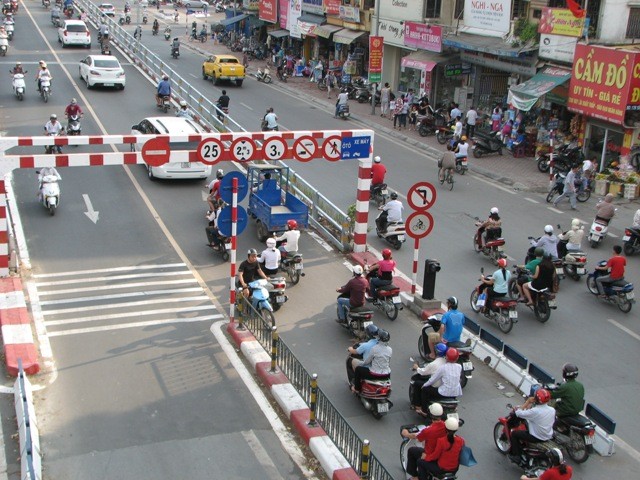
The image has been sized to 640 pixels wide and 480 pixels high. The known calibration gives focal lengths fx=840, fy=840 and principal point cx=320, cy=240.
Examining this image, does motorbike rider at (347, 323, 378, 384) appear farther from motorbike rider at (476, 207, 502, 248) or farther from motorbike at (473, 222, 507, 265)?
motorbike rider at (476, 207, 502, 248)

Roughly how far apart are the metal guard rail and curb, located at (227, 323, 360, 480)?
5.74 m

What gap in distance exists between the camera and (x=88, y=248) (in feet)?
64.7

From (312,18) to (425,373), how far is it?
40.7 m

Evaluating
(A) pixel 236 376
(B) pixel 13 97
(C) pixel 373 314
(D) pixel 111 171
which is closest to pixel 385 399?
(A) pixel 236 376

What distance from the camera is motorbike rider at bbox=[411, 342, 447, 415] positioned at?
40.7 ft

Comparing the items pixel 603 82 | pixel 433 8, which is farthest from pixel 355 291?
pixel 433 8

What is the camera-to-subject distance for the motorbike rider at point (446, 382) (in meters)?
12.1

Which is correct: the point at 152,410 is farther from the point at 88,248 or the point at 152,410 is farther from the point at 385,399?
the point at 88,248

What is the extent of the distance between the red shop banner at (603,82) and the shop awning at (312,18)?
2348 cm

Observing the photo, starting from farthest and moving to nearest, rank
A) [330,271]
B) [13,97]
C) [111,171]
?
1. [13,97]
2. [111,171]
3. [330,271]

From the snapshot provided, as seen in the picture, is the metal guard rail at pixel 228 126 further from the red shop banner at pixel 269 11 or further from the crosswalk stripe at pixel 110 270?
the red shop banner at pixel 269 11

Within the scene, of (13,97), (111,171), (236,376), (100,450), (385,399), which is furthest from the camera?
(13,97)

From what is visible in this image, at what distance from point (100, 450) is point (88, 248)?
8.87 m

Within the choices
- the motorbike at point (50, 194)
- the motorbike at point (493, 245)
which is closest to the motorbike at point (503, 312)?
the motorbike at point (493, 245)
